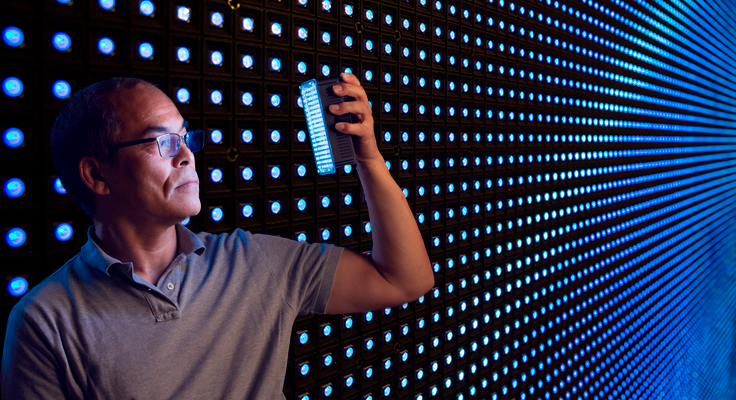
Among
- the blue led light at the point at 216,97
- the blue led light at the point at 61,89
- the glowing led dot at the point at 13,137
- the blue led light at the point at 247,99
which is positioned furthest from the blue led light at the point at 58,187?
the blue led light at the point at 247,99

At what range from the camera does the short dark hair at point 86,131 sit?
1.02 metres

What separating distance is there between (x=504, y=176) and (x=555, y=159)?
27.6 inches

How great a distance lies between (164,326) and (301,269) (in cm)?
43

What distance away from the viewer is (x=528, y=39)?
9.12ft

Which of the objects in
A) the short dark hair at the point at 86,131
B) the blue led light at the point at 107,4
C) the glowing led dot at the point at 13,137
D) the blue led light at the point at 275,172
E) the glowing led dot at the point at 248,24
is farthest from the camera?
the blue led light at the point at 275,172

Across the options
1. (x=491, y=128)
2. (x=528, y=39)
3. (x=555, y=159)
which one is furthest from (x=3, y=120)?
(x=555, y=159)

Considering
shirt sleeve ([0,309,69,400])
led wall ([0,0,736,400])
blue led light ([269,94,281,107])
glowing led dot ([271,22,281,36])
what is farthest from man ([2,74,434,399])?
glowing led dot ([271,22,281,36])

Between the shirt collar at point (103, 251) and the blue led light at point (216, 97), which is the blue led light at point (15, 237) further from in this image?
the blue led light at point (216, 97)

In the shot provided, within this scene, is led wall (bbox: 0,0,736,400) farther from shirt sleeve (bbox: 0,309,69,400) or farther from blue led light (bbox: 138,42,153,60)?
shirt sleeve (bbox: 0,309,69,400)

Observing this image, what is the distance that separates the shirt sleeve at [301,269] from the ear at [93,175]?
451 mm

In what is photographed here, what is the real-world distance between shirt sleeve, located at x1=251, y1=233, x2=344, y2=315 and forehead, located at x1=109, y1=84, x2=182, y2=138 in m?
0.47

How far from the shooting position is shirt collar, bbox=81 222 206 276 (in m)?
1.02

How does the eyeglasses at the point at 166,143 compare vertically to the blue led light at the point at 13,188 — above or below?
above

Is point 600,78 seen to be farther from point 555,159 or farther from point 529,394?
point 529,394
